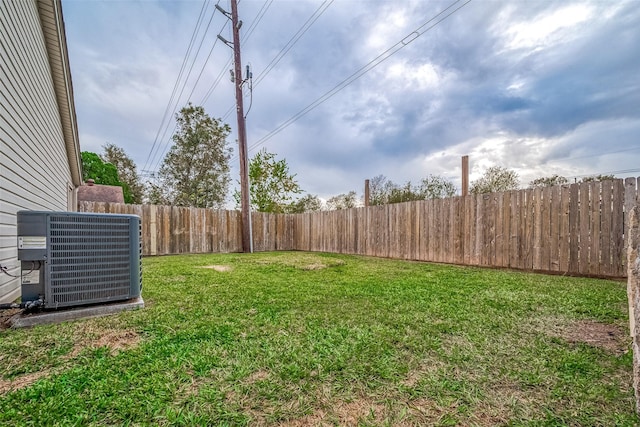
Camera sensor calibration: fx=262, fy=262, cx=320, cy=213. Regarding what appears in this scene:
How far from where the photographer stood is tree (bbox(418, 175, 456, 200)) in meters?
8.16

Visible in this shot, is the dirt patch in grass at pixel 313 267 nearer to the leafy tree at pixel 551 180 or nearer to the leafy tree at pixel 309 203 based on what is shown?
the leafy tree at pixel 551 180

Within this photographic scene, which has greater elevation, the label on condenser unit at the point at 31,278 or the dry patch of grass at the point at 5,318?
the label on condenser unit at the point at 31,278

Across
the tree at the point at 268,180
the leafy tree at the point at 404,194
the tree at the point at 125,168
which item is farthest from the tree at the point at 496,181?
the tree at the point at 125,168

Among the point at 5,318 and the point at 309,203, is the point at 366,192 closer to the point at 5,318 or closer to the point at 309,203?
the point at 5,318

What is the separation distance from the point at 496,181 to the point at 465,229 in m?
3.43

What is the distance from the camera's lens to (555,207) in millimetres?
3939

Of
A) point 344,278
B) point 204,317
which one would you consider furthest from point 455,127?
point 204,317

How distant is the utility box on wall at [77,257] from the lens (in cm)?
186

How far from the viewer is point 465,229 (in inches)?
199

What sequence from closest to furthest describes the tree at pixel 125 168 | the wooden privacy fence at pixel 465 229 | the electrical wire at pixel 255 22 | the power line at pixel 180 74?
1. the wooden privacy fence at pixel 465 229
2. the electrical wire at pixel 255 22
3. the power line at pixel 180 74
4. the tree at pixel 125 168

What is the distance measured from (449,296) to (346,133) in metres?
6.76

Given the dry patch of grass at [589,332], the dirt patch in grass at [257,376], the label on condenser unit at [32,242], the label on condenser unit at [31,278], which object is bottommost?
the dry patch of grass at [589,332]

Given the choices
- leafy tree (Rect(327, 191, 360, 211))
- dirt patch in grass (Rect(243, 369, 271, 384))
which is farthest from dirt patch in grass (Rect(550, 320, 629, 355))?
leafy tree (Rect(327, 191, 360, 211))

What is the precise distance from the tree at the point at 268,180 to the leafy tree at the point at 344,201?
2.24 meters
